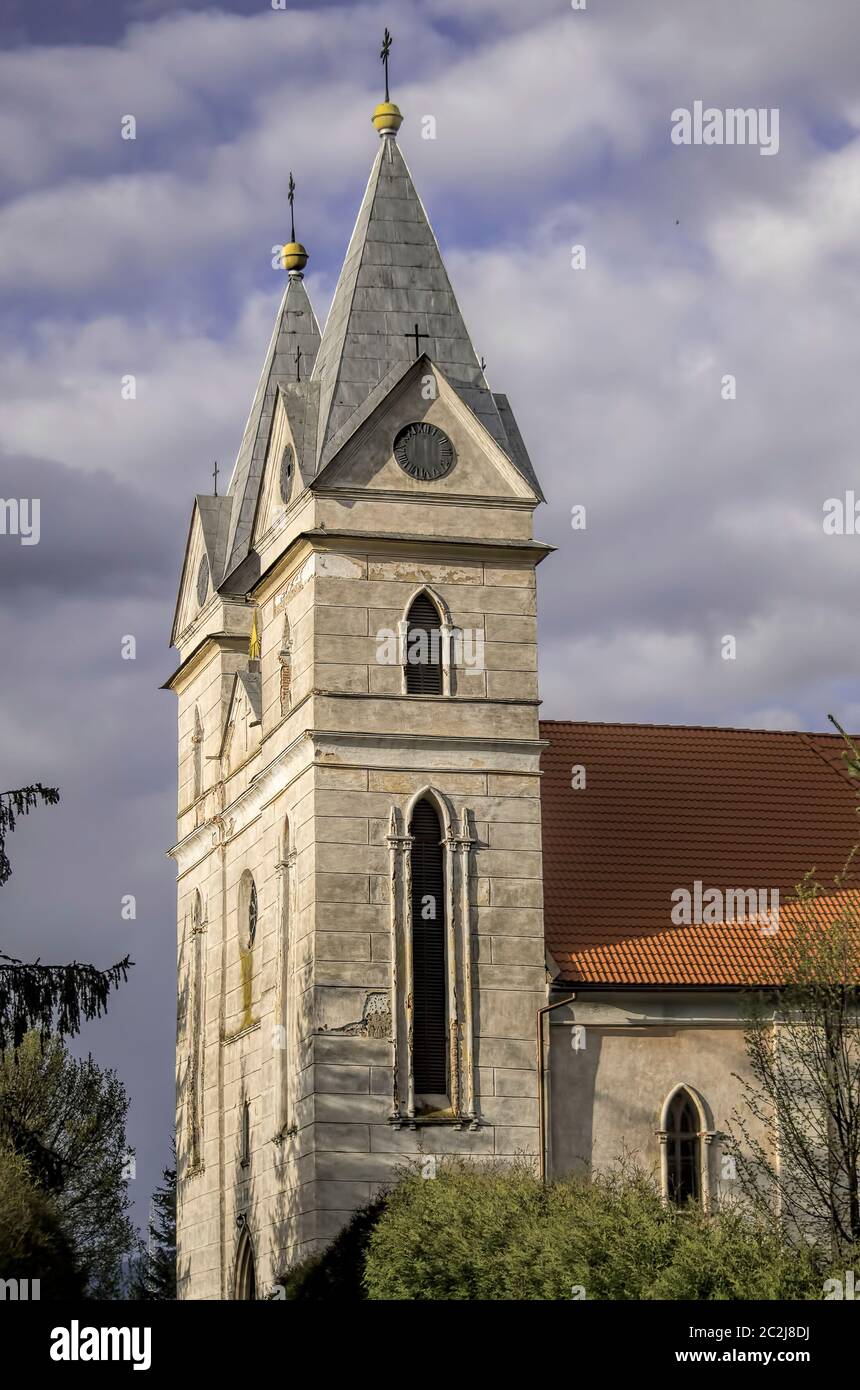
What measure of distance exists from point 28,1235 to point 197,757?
13.1m

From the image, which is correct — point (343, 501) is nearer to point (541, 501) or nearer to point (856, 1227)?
point (541, 501)

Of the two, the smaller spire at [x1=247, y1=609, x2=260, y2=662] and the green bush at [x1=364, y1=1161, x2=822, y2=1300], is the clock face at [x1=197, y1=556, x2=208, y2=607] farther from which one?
the green bush at [x1=364, y1=1161, x2=822, y2=1300]

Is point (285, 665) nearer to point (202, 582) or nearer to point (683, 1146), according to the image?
point (202, 582)

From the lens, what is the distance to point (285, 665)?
4228 cm

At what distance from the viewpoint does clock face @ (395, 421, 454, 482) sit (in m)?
41.3

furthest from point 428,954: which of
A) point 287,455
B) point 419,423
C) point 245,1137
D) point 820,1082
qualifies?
point 820,1082

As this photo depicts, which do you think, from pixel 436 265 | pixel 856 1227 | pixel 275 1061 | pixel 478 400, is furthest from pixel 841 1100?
pixel 436 265

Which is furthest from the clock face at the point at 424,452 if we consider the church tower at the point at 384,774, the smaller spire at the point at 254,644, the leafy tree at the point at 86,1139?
the leafy tree at the point at 86,1139

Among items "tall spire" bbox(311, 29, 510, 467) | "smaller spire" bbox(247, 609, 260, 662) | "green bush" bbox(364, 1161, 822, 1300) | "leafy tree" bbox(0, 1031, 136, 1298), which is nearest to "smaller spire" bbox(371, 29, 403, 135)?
"tall spire" bbox(311, 29, 510, 467)

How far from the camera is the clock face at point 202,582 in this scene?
50.7 meters

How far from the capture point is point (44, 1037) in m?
35.2

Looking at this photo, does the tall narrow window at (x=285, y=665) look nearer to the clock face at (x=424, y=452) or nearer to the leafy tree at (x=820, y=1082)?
the clock face at (x=424, y=452)

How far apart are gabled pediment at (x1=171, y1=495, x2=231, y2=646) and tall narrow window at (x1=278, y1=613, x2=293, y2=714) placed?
25.3 feet
